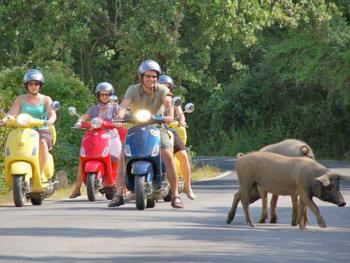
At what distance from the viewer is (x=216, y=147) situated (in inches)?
2635

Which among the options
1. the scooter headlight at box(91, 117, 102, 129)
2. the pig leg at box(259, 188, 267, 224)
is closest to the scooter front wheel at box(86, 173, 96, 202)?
the scooter headlight at box(91, 117, 102, 129)

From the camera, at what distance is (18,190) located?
1925 centimetres

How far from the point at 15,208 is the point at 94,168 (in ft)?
6.37

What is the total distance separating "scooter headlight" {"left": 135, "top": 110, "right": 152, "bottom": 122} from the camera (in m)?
18.1

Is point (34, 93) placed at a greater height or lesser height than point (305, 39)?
lesser

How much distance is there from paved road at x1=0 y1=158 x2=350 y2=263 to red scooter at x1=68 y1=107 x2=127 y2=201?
3.99 ft

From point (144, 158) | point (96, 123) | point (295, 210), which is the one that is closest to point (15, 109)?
point (96, 123)

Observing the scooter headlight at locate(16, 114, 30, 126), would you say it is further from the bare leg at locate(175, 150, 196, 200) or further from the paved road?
the bare leg at locate(175, 150, 196, 200)

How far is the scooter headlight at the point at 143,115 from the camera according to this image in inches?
713

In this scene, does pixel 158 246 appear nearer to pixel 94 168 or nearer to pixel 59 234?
pixel 59 234

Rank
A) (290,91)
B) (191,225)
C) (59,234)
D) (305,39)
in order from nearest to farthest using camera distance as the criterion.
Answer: (59,234) → (191,225) → (305,39) → (290,91)

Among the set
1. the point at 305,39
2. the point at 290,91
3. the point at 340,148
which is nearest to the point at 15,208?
the point at 305,39

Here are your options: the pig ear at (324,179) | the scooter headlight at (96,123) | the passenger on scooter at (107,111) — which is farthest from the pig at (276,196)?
the passenger on scooter at (107,111)

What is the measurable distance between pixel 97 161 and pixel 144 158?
2.79 meters
